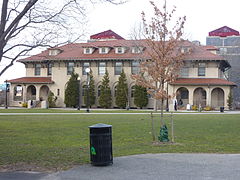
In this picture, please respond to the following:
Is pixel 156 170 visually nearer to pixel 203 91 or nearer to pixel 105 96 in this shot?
pixel 105 96

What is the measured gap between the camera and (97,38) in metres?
74.8

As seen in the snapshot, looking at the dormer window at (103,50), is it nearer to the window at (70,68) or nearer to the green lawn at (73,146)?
the window at (70,68)

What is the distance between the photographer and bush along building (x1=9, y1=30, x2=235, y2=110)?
185 ft

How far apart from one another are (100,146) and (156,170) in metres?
1.59

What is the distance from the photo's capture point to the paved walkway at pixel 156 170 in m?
9.50

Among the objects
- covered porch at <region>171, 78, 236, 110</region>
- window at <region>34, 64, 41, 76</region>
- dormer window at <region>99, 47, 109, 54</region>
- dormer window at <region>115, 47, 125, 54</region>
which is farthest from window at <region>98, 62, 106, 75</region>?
covered porch at <region>171, 78, 236, 110</region>

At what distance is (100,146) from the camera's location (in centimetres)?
1080

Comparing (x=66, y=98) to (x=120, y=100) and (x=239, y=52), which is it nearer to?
(x=120, y=100)

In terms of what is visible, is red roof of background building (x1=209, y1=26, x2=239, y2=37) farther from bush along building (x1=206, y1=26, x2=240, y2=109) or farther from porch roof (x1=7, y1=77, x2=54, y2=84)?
porch roof (x1=7, y1=77, x2=54, y2=84)

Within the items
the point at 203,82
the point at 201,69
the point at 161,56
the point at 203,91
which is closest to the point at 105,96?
the point at 203,82

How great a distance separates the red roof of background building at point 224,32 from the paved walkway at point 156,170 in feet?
311

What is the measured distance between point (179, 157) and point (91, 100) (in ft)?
155

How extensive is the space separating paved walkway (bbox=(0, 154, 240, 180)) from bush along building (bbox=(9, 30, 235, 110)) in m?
41.2

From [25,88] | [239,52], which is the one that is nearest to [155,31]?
[25,88]
